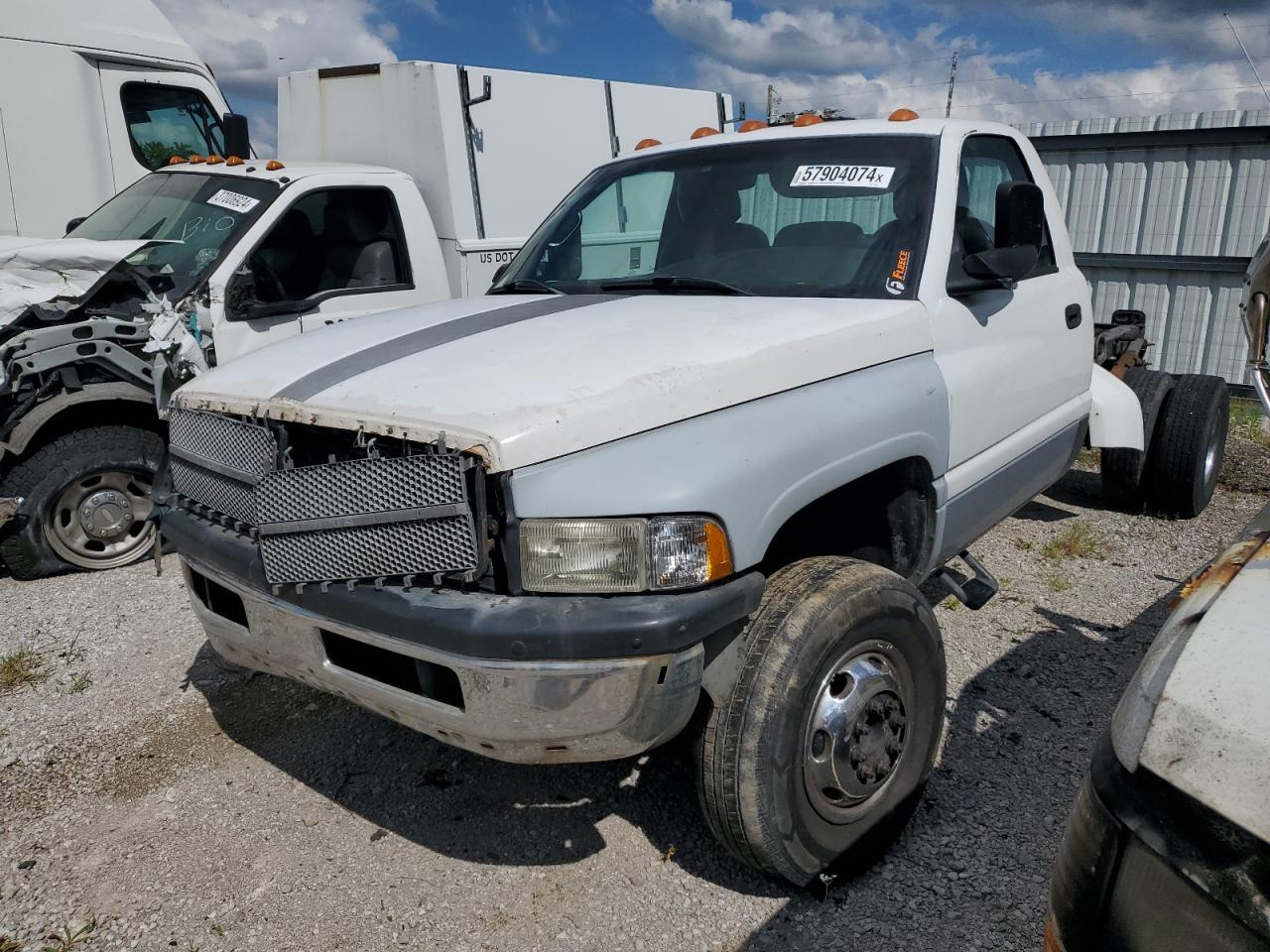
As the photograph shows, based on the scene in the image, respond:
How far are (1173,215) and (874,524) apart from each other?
856 centimetres

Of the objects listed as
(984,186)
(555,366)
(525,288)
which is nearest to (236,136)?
(525,288)

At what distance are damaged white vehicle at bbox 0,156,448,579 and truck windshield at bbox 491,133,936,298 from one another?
203cm

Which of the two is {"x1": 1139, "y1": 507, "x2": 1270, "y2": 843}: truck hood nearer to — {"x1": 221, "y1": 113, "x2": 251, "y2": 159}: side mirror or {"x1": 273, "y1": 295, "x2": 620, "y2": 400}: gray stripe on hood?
{"x1": 273, "y1": 295, "x2": 620, "y2": 400}: gray stripe on hood

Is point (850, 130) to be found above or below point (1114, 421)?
above

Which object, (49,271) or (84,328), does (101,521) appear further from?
(49,271)

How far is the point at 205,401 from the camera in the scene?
8.91 ft

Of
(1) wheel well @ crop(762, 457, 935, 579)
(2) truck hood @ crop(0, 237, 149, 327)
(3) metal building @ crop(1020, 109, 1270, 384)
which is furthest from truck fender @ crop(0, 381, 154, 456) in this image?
(3) metal building @ crop(1020, 109, 1270, 384)

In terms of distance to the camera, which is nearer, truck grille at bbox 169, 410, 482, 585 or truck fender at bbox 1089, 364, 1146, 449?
truck grille at bbox 169, 410, 482, 585

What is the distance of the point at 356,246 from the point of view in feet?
19.3

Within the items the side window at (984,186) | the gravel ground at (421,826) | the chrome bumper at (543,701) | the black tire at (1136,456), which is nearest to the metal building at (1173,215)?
the black tire at (1136,456)

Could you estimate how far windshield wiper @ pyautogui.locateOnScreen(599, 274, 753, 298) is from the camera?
3148mm

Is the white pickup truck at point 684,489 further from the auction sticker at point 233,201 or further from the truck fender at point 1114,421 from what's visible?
the auction sticker at point 233,201

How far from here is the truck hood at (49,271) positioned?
4965 mm

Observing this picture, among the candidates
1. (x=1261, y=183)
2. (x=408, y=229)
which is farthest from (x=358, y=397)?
(x=1261, y=183)
